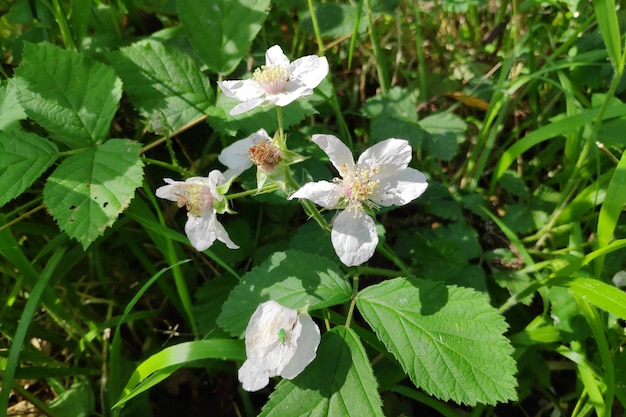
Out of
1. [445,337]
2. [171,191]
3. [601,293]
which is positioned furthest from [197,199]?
[601,293]

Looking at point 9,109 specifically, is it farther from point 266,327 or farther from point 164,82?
point 266,327

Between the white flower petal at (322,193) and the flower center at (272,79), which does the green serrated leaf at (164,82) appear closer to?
the flower center at (272,79)

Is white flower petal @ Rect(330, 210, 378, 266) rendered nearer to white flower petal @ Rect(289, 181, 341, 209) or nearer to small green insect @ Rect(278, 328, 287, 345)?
white flower petal @ Rect(289, 181, 341, 209)

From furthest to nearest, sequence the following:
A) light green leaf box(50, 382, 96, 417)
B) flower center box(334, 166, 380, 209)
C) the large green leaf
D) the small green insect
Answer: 1. light green leaf box(50, 382, 96, 417)
2. the large green leaf
3. flower center box(334, 166, 380, 209)
4. the small green insect

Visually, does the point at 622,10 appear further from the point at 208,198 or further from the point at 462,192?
the point at 208,198

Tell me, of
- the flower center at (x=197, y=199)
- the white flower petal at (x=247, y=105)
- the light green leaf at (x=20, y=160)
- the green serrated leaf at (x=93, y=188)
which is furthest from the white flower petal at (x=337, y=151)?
the light green leaf at (x=20, y=160)

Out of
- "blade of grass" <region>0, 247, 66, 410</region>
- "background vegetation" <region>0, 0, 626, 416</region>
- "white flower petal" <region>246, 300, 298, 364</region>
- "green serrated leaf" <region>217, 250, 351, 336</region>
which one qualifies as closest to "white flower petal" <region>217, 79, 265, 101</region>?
"background vegetation" <region>0, 0, 626, 416</region>
